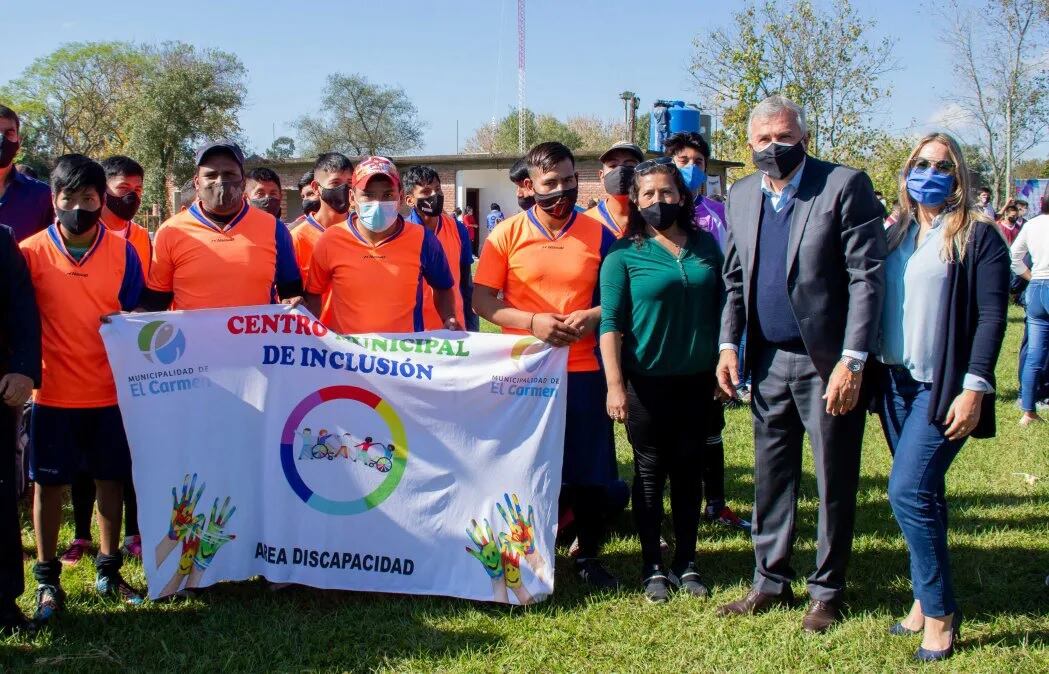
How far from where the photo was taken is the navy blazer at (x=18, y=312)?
Result: 397 cm

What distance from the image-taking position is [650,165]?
4.48m

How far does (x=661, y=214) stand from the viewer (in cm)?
438

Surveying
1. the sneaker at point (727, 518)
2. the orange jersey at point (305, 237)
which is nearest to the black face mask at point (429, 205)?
the orange jersey at point (305, 237)

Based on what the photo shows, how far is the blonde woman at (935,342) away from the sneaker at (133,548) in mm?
3924

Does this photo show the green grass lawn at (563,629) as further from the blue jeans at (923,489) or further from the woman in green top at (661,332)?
the woman in green top at (661,332)

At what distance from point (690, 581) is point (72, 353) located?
315 cm

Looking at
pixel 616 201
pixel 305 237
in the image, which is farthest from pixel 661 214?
pixel 305 237

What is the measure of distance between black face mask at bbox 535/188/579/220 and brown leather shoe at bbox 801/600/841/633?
2201 mm

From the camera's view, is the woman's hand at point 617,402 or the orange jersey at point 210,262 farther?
the orange jersey at point 210,262

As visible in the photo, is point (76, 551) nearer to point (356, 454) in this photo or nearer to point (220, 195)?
point (356, 454)

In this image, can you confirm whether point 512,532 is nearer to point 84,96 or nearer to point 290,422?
point 290,422

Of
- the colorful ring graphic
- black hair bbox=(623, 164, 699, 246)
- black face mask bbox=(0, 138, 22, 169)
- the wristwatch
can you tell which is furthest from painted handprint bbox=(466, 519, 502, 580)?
black face mask bbox=(0, 138, 22, 169)

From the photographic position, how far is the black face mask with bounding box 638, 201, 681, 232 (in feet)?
14.4

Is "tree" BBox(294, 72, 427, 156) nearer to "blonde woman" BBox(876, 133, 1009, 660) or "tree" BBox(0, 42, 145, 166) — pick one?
"tree" BBox(0, 42, 145, 166)
